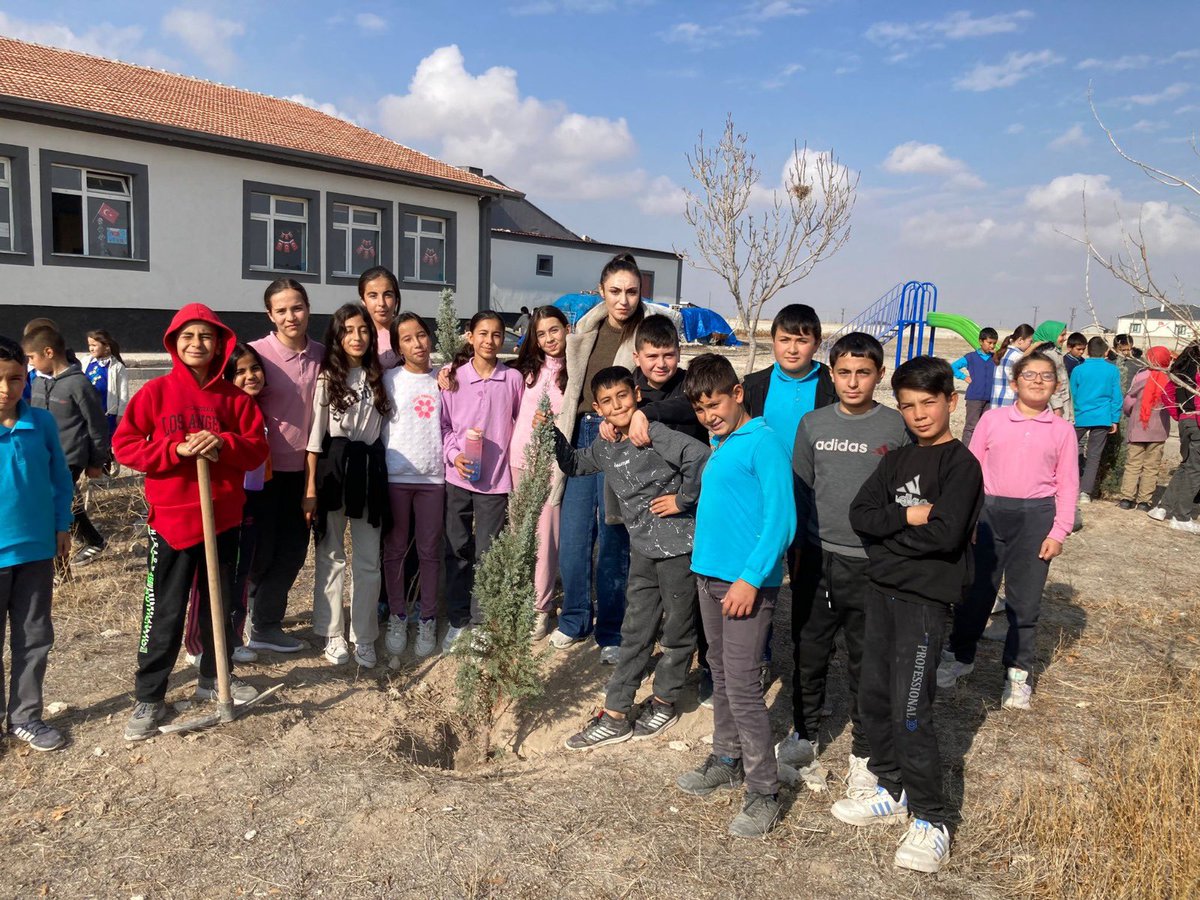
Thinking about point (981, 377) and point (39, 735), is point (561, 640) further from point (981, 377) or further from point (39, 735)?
point (981, 377)

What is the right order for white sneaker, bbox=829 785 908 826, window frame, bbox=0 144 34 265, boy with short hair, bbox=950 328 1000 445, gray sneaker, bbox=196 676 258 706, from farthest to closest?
window frame, bbox=0 144 34 265 < boy with short hair, bbox=950 328 1000 445 < gray sneaker, bbox=196 676 258 706 < white sneaker, bbox=829 785 908 826

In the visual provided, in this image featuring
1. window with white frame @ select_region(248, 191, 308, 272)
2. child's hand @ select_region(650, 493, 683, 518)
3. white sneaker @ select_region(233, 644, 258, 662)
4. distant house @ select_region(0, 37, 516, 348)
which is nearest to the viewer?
child's hand @ select_region(650, 493, 683, 518)

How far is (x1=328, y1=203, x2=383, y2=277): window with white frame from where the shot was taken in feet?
58.4

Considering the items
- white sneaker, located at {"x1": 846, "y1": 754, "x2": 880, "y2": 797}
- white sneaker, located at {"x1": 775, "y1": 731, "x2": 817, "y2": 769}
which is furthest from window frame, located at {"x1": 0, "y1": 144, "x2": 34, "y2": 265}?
white sneaker, located at {"x1": 846, "y1": 754, "x2": 880, "y2": 797}

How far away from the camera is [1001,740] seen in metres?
3.72

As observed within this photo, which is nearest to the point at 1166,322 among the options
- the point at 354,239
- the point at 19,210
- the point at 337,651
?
the point at 337,651

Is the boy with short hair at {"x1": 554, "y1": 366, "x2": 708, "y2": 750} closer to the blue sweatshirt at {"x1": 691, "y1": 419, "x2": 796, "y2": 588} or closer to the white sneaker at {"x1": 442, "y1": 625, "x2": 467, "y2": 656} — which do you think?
the blue sweatshirt at {"x1": 691, "y1": 419, "x2": 796, "y2": 588}

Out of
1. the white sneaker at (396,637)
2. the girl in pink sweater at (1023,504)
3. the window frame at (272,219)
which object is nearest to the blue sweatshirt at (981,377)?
the girl in pink sweater at (1023,504)

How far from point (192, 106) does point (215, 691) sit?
16.6 m

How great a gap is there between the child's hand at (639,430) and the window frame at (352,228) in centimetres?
1483

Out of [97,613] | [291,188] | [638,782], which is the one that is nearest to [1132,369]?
[638,782]

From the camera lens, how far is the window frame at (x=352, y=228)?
1748 centimetres

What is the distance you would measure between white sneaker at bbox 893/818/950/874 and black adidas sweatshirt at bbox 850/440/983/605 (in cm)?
83

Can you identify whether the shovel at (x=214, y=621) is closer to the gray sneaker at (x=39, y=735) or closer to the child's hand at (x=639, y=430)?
the gray sneaker at (x=39, y=735)
